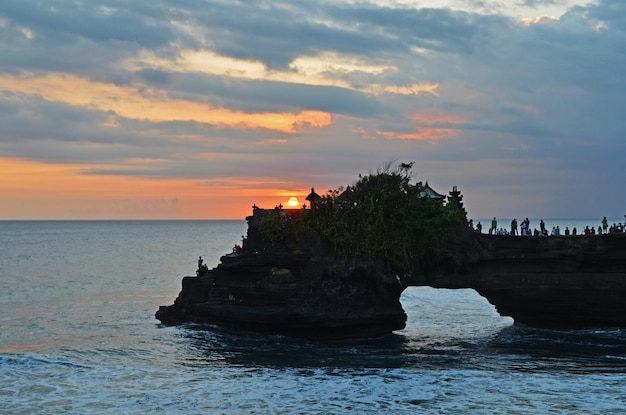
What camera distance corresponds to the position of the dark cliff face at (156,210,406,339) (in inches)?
1385

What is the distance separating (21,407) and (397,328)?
19.9 m

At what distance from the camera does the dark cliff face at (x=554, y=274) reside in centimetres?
3759

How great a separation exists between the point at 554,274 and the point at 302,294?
14.4 meters

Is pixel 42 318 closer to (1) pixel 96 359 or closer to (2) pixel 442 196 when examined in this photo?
(1) pixel 96 359

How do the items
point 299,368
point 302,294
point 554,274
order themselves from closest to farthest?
1. point 299,368
2. point 302,294
3. point 554,274

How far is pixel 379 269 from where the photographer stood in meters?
36.2

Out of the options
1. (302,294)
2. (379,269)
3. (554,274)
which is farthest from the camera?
(554,274)

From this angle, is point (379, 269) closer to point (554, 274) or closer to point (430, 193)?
point (430, 193)

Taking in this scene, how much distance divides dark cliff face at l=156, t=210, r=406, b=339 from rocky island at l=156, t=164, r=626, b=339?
0.05m

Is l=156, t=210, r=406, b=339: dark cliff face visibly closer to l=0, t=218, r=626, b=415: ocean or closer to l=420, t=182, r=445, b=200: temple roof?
l=0, t=218, r=626, b=415: ocean

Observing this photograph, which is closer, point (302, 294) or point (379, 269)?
point (302, 294)

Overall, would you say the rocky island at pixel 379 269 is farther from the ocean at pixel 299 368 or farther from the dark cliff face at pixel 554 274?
the ocean at pixel 299 368

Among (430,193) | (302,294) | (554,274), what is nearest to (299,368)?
(302,294)

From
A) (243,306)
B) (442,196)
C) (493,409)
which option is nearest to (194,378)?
(243,306)
